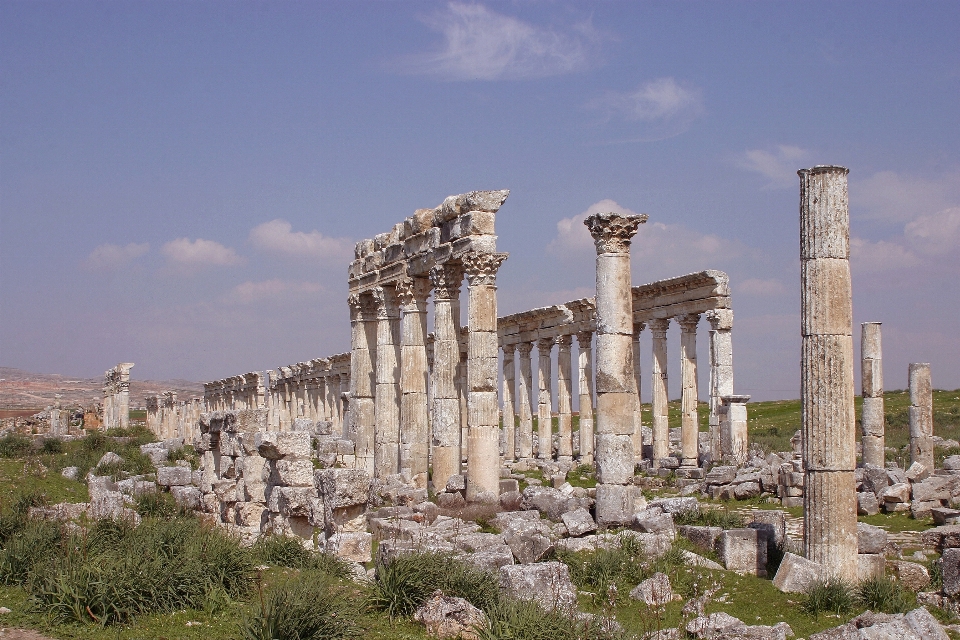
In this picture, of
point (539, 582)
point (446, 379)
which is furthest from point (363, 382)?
point (539, 582)

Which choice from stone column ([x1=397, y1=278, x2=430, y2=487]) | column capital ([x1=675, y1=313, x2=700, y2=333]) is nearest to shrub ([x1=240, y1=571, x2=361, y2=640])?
stone column ([x1=397, y1=278, x2=430, y2=487])

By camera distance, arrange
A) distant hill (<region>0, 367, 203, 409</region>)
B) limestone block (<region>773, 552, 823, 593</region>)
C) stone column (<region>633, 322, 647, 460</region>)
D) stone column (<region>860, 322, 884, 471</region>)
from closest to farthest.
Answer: limestone block (<region>773, 552, 823, 593</region>) → stone column (<region>860, 322, 884, 471</region>) → stone column (<region>633, 322, 647, 460</region>) → distant hill (<region>0, 367, 203, 409</region>)

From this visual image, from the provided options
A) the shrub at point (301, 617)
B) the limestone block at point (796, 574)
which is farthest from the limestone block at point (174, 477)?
the limestone block at point (796, 574)

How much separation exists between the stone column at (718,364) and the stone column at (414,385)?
10945mm

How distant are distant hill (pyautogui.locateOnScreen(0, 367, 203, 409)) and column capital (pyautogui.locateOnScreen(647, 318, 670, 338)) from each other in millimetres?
55289

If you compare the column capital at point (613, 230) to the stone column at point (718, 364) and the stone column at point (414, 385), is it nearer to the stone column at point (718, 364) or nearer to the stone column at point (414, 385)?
the stone column at point (414, 385)

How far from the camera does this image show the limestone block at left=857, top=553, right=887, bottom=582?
14.6 meters

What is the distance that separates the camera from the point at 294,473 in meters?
16.8

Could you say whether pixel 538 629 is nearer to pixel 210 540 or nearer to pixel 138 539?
pixel 210 540

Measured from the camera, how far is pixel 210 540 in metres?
12.0

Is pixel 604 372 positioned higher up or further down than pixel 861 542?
higher up

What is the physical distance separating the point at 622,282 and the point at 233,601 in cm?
1180

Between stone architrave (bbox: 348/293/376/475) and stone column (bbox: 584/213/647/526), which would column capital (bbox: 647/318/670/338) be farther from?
stone column (bbox: 584/213/647/526)

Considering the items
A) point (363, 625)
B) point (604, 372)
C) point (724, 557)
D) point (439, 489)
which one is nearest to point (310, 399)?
point (439, 489)
